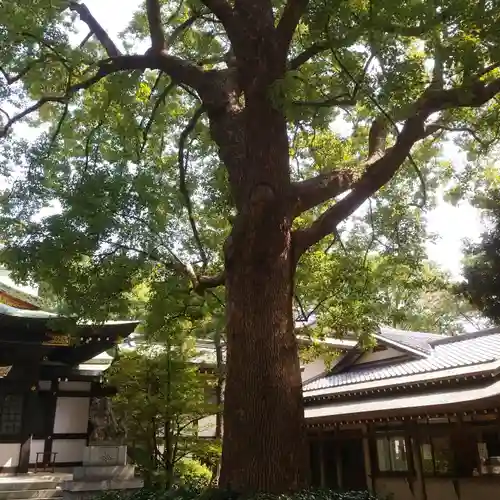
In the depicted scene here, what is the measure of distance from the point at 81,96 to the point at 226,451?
677 centimetres

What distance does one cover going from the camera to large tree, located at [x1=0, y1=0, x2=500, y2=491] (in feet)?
14.6

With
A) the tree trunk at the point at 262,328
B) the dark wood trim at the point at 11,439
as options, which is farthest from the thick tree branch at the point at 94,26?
the dark wood trim at the point at 11,439

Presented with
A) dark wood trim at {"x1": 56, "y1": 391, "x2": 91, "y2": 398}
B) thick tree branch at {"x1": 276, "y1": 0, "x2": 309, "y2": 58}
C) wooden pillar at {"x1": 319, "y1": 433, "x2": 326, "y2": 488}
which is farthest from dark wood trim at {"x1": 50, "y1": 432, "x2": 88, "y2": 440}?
thick tree branch at {"x1": 276, "y1": 0, "x2": 309, "y2": 58}

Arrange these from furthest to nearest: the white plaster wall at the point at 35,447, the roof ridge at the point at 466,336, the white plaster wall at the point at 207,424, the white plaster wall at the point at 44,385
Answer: the white plaster wall at the point at 207,424 → the roof ridge at the point at 466,336 → the white plaster wall at the point at 44,385 → the white plaster wall at the point at 35,447

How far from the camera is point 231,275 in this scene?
491cm

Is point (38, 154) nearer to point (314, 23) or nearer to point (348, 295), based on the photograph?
point (314, 23)

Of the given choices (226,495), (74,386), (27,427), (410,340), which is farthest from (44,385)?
(410,340)

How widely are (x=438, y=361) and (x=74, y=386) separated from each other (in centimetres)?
852

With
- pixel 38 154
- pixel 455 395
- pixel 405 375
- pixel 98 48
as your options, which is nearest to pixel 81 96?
pixel 98 48

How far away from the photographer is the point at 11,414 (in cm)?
1093

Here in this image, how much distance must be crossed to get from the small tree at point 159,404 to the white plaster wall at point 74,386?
1043 millimetres

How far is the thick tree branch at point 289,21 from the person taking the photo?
5242 millimetres

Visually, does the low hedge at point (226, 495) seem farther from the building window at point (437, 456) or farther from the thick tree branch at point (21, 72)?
the building window at point (437, 456)

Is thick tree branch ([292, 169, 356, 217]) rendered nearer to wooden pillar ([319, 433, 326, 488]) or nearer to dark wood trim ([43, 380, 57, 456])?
dark wood trim ([43, 380, 57, 456])
